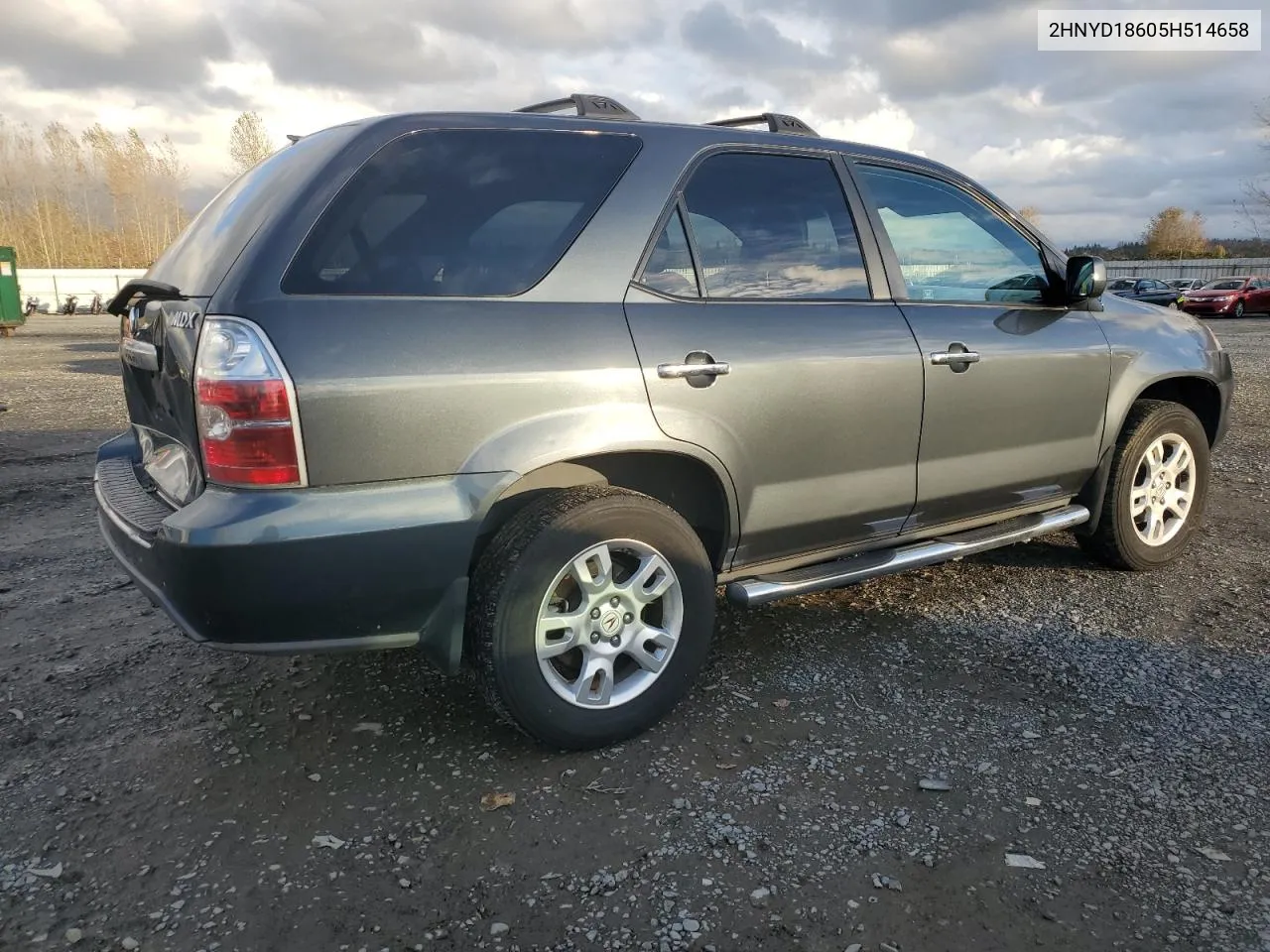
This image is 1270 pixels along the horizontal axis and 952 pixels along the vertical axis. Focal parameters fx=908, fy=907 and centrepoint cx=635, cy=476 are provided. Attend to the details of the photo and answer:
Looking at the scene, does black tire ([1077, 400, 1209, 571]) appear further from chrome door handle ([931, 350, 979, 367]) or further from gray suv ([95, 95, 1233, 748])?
chrome door handle ([931, 350, 979, 367])

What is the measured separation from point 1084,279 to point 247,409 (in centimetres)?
320

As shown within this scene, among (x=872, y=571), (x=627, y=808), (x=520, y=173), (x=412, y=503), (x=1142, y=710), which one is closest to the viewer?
(x=412, y=503)

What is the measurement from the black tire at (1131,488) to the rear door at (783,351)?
4.44ft

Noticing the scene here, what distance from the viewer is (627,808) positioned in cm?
243

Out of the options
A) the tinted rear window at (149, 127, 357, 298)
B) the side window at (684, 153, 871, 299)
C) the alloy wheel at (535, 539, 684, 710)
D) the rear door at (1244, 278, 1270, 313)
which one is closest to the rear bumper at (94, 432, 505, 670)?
the alloy wheel at (535, 539, 684, 710)

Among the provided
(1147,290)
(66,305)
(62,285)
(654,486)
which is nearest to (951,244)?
(654,486)

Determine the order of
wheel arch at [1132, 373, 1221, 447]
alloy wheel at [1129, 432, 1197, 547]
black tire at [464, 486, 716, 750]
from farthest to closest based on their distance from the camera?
1. wheel arch at [1132, 373, 1221, 447]
2. alloy wheel at [1129, 432, 1197, 547]
3. black tire at [464, 486, 716, 750]

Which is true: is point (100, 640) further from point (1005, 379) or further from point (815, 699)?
point (1005, 379)

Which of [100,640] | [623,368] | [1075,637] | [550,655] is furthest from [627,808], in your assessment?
[100,640]

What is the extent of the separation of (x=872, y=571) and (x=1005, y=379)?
948 mm

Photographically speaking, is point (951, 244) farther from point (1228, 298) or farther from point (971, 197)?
point (1228, 298)

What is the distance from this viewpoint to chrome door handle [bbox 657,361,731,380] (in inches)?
104

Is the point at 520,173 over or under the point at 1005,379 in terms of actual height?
over

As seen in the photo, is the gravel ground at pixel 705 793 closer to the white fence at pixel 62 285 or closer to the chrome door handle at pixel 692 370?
the chrome door handle at pixel 692 370
